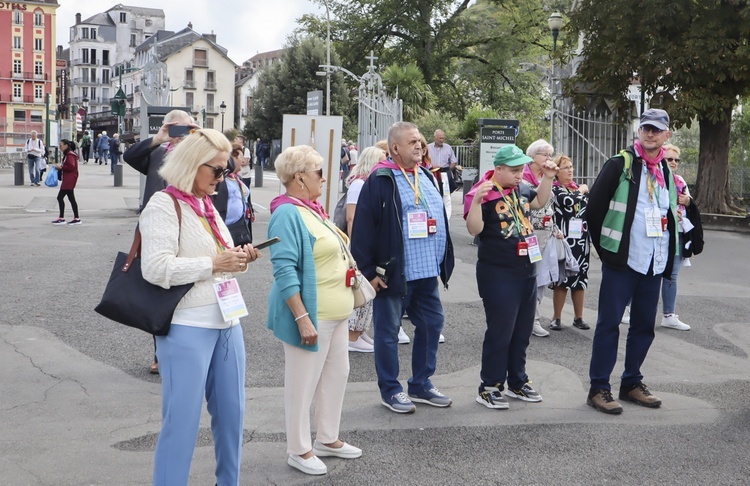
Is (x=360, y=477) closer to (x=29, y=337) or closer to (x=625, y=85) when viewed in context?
(x=29, y=337)

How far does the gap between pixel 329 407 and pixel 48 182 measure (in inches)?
921

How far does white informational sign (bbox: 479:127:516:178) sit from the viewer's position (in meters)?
19.0

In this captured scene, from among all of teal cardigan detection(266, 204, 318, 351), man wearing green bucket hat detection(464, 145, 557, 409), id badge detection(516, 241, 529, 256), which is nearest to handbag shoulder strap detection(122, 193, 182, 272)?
teal cardigan detection(266, 204, 318, 351)

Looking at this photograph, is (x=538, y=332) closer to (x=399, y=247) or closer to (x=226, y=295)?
(x=399, y=247)

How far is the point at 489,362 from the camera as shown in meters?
6.30

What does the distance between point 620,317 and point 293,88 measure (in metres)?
54.4

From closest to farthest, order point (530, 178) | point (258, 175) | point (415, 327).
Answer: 1. point (415, 327)
2. point (530, 178)
3. point (258, 175)

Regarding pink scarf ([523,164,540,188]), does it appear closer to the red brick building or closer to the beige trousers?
the beige trousers

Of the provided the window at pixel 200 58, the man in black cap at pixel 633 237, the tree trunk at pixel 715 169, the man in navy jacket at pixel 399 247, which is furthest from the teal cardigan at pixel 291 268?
the window at pixel 200 58

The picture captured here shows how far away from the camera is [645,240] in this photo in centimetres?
621

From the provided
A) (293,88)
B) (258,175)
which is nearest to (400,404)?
A: (258,175)

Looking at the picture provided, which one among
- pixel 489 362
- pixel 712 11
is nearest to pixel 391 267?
pixel 489 362

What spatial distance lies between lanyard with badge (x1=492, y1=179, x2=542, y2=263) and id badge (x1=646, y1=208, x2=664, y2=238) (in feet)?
2.45

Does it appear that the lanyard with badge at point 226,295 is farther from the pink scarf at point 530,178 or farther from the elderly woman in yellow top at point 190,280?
the pink scarf at point 530,178
